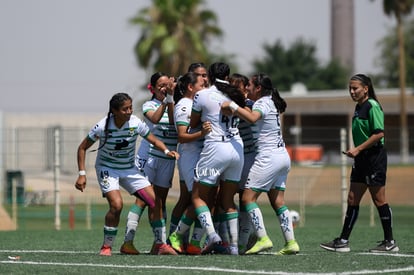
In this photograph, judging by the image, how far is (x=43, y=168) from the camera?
30000 mm

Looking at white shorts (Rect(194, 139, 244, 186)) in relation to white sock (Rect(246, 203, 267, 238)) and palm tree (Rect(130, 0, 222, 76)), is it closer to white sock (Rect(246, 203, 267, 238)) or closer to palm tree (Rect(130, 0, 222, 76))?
white sock (Rect(246, 203, 267, 238))

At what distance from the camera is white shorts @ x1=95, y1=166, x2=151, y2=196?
1175 cm

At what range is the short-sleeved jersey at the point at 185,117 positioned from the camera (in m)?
11.6

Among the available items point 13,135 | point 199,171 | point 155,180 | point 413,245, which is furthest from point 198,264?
point 13,135

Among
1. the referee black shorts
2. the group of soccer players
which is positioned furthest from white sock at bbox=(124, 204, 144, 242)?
the referee black shorts

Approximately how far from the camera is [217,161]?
37.4 ft

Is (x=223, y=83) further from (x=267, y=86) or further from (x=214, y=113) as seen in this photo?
(x=267, y=86)

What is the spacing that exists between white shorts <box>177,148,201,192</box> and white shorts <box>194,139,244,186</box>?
0.21m

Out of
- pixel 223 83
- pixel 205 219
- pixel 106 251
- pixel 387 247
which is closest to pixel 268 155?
pixel 223 83

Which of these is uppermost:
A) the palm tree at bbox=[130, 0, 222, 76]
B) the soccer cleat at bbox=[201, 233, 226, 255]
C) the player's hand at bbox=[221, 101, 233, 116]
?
the palm tree at bbox=[130, 0, 222, 76]

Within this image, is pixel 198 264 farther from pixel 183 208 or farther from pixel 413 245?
pixel 413 245

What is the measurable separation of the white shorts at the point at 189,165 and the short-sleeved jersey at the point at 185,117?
51mm

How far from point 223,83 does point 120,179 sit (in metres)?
Answer: 1.58

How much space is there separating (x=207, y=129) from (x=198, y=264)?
1628 millimetres
